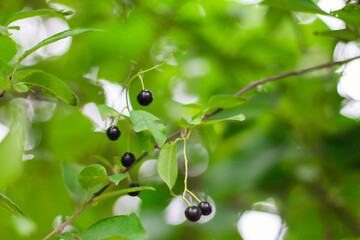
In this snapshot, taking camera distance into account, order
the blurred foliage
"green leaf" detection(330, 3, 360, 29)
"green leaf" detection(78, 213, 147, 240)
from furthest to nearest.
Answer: the blurred foliage
"green leaf" detection(330, 3, 360, 29)
"green leaf" detection(78, 213, 147, 240)

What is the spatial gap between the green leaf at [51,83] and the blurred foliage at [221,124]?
0.41 meters

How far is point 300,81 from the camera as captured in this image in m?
1.45

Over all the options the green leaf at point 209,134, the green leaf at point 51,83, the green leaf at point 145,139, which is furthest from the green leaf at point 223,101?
the green leaf at point 51,83

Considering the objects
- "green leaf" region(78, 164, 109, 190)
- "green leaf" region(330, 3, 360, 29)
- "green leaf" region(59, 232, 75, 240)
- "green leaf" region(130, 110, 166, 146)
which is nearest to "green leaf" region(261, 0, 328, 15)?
"green leaf" region(330, 3, 360, 29)

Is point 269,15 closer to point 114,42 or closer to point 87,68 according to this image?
point 114,42

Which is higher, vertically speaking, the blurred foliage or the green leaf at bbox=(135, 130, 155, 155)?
the green leaf at bbox=(135, 130, 155, 155)

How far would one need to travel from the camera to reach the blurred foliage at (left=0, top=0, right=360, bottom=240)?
1351mm

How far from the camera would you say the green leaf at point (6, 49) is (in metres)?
0.69

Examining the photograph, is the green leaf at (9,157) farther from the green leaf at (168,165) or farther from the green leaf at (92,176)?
the green leaf at (168,165)

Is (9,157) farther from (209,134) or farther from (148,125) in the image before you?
(209,134)

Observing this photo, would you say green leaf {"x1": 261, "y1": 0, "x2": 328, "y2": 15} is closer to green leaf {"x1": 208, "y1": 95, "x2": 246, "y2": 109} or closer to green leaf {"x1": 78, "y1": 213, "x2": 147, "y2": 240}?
green leaf {"x1": 208, "y1": 95, "x2": 246, "y2": 109}

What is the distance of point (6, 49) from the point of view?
2.29ft

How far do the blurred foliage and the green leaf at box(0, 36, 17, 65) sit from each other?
49 centimetres

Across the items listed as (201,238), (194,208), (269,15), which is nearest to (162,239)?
(201,238)
